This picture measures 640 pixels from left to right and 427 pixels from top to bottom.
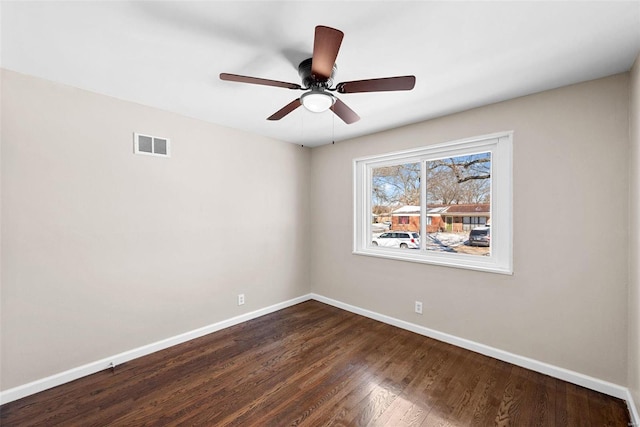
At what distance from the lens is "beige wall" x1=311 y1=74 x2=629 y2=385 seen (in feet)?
6.41

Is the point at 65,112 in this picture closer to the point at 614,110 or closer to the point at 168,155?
the point at 168,155

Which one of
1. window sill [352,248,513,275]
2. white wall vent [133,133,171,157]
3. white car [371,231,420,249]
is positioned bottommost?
window sill [352,248,513,275]

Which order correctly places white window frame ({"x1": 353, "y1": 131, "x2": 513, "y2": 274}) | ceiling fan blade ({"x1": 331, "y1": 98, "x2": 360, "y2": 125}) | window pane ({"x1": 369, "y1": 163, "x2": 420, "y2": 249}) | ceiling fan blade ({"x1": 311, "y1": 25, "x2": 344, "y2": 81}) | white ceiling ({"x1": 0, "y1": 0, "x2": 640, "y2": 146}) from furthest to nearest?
window pane ({"x1": 369, "y1": 163, "x2": 420, "y2": 249}) < white window frame ({"x1": 353, "y1": 131, "x2": 513, "y2": 274}) < ceiling fan blade ({"x1": 331, "y1": 98, "x2": 360, "y2": 125}) < white ceiling ({"x1": 0, "y1": 0, "x2": 640, "y2": 146}) < ceiling fan blade ({"x1": 311, "y1": 25, "x2": 344, "y2": 81})

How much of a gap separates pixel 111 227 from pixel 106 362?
3.82ft

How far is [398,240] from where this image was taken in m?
3.39

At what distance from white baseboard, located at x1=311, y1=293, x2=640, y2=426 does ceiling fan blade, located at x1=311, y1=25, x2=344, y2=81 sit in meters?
2.72

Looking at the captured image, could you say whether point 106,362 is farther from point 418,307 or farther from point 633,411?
point 633,411

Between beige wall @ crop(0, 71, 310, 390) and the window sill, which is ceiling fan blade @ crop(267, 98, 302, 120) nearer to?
beige wall @ crop(0, 71, 310, 390)

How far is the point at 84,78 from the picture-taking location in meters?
2.03

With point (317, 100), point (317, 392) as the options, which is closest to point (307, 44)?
point (317, 100)

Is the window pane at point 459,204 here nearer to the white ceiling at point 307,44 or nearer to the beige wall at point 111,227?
the white ceiling at point 307,44

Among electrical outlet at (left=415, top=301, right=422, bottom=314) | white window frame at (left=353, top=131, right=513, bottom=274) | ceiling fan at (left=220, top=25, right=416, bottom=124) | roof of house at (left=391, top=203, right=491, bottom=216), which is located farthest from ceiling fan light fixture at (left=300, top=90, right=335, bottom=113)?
electrical outlet at (left=415, top=301, right=422, bottom=314)

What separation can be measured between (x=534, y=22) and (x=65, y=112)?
3.24m

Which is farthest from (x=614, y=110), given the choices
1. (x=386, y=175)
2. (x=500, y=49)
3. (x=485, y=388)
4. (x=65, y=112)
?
(x=65, y=112)
